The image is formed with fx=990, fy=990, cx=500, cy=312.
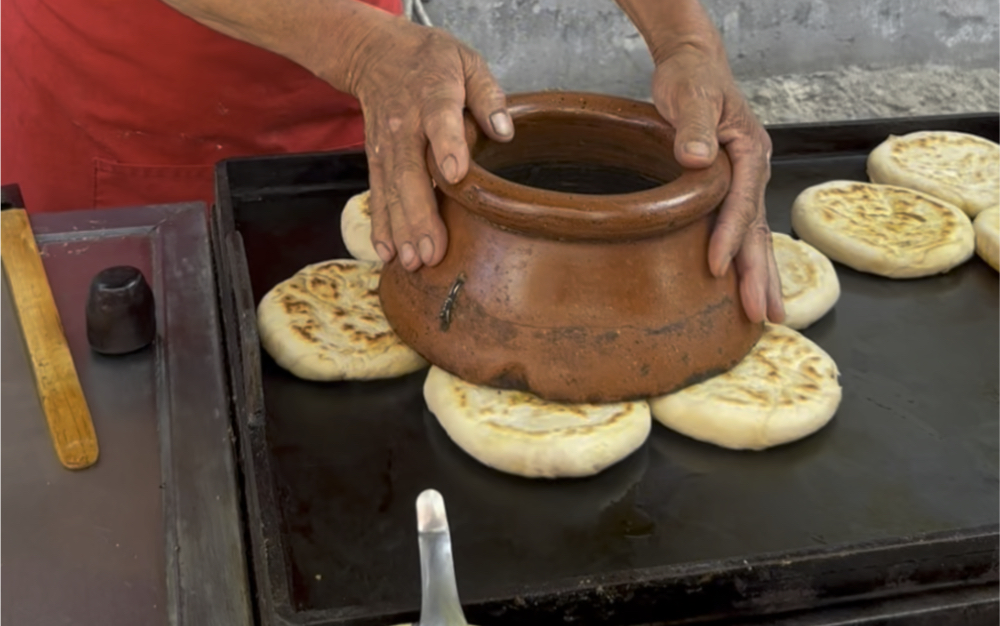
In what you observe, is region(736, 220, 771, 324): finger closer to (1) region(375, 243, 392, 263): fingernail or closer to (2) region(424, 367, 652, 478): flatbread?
(2) region(424, 367, 652, 478): flatbread

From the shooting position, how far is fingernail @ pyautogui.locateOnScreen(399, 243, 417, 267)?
4.51 feet

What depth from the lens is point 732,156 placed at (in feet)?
4.83

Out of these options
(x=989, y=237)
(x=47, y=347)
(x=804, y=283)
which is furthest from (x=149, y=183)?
(x=989, y=237)

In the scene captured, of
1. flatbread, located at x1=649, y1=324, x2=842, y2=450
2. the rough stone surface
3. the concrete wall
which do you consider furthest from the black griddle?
the rough stone surface

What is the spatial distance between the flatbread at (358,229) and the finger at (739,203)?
59cm

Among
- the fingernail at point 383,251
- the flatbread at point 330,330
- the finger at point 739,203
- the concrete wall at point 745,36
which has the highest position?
the finger at point 739,203

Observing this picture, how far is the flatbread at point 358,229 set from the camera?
1.70m

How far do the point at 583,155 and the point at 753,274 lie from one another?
31 centimetres

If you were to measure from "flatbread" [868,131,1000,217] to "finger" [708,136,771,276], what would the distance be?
631 mm

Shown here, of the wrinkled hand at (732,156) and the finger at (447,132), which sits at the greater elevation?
the finger at (447,132)

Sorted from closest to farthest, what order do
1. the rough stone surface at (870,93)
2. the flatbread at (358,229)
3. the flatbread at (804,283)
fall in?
the flatbread at (804,283) < the flatbread at (358,229) < the rough stone surface at (870,93)

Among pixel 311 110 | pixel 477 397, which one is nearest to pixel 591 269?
pixel 477 397

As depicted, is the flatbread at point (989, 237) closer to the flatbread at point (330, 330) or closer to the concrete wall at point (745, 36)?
the flatbread at point (330, 330)

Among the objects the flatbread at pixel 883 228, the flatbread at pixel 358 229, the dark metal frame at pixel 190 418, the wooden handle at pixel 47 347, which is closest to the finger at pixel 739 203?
the flatbread at pixel 883 228
